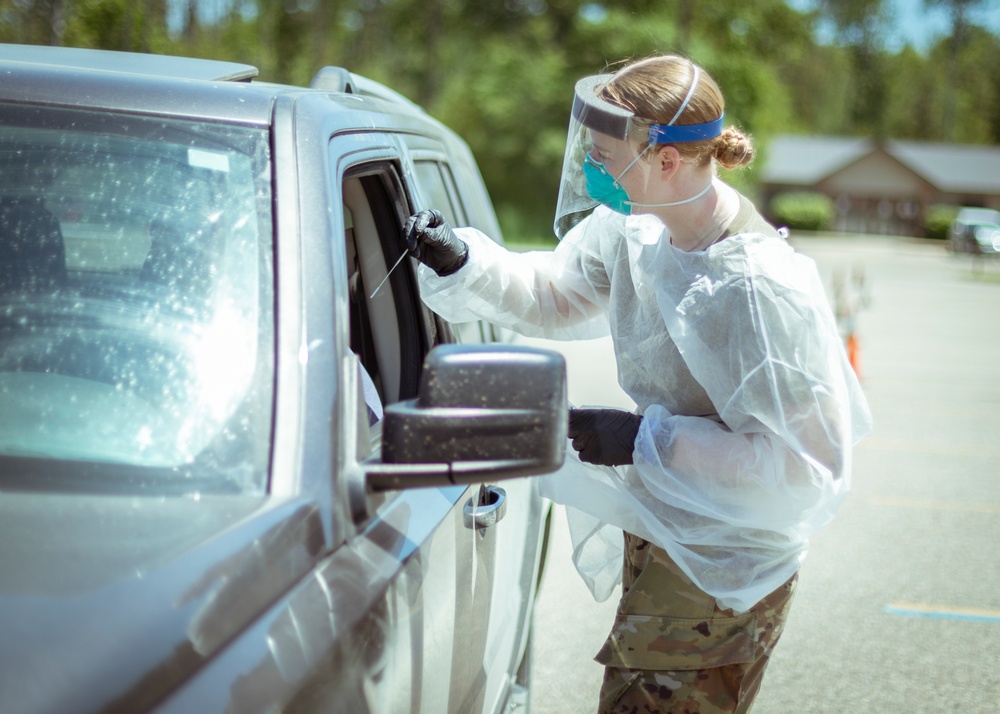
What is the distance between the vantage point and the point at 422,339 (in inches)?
107

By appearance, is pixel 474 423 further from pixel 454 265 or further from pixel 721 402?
pixel 454 265

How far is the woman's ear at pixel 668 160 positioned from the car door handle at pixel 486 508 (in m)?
0.83

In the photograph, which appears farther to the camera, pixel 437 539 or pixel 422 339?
pixel 422 339

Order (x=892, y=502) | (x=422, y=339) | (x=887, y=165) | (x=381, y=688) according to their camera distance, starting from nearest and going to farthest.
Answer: (x=381, y=688) → (x=422, y=339) → (x=892, y=502) → (x=887, y=165)

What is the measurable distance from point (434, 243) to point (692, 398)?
0.73 metres

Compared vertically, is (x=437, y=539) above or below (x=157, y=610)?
below

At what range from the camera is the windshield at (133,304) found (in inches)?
61.4

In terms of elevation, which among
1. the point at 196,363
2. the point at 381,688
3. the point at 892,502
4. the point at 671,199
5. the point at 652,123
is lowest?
the point at 892,502

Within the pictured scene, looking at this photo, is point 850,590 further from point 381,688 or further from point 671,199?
point 381,688

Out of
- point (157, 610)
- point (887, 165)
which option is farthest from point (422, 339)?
point (887, 165)

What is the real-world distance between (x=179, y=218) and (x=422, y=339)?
1.00m

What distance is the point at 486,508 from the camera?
2.19 metres

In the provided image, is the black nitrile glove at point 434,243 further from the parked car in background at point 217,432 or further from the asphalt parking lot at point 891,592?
the asphalt parking lot at point 891,592

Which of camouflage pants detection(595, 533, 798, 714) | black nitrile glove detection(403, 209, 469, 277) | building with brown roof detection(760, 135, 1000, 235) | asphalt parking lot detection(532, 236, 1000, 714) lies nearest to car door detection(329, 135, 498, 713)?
black nitrile glove detection(403, 209, 469, 277)
